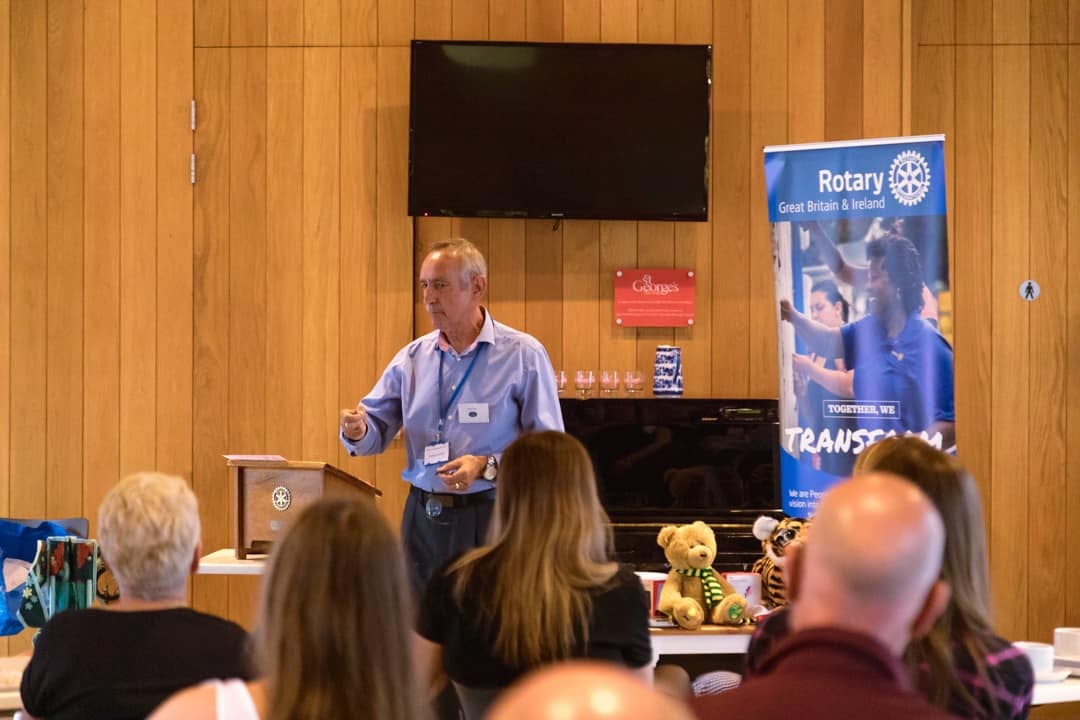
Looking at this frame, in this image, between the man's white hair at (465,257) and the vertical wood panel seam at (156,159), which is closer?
the man's white hair at (465,257)

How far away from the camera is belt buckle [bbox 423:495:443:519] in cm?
466

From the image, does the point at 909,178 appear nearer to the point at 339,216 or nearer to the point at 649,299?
the point at 649,299

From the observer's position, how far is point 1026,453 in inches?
267

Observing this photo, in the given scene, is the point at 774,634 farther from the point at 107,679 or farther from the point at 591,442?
the point at 591,442

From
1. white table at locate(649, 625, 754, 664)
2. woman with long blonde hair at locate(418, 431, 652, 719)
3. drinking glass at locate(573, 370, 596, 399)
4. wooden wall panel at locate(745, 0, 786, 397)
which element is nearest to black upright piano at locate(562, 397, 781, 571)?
drinking glass at locate(573, 370, 596, 399)

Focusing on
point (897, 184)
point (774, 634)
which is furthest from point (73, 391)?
point (774, 634)

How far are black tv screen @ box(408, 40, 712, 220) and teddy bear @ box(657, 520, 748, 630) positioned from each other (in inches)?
100

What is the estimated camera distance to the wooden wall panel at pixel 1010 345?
678 centimetres

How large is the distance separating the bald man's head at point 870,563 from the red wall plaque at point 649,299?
4.90 meters

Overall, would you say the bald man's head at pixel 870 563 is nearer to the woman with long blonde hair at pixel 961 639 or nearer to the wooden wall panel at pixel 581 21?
the woman with long blonde hair at pixel 961 639

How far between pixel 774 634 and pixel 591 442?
11.5 ft

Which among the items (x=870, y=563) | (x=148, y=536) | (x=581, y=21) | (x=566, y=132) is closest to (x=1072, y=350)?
(x=566, y=132)

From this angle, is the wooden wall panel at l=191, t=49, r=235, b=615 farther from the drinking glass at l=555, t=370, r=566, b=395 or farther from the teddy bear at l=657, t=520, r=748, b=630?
the teddy bear at l=657, t=520, r=748, b=630

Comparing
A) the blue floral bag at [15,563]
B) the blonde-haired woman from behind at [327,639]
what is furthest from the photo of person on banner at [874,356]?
the blonde-haired woman from behind at [327,639]
